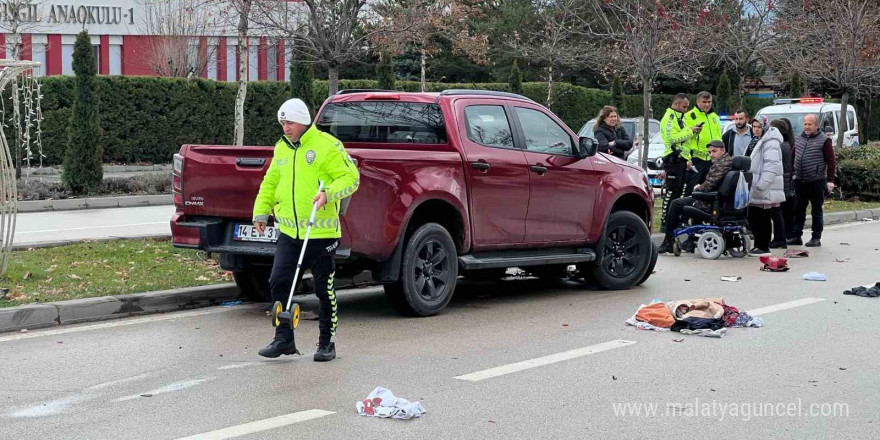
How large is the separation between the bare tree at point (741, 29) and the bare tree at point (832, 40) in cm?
49

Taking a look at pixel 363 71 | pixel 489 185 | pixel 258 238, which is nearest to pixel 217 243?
pixel 258 238

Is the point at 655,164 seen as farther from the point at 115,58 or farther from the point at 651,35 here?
the point at 115,58

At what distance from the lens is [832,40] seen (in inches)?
1058

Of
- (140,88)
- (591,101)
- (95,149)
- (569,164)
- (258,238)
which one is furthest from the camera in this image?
(591,101)

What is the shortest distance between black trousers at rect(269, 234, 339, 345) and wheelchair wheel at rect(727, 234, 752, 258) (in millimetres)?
8173

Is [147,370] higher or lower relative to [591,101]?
lower

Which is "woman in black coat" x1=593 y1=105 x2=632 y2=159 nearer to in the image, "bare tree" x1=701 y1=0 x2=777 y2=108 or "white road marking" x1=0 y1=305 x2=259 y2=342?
"white road marking" x1=0 y1=305 x2=259 y2=342

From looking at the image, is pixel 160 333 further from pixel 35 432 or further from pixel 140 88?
pixel 140 88

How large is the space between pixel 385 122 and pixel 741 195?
5792 millimetres

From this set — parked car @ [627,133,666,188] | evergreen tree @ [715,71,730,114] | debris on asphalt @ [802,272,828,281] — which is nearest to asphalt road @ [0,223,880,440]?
debris on asphalt @ [802,272,828,281]

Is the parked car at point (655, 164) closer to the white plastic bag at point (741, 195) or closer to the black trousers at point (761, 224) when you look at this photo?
the black trousers at point (761, 224)

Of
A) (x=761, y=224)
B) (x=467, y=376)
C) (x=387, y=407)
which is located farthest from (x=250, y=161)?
(x=761, y=224)

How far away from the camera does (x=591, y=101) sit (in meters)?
42.5

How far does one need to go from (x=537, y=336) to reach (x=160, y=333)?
9.60 ft
